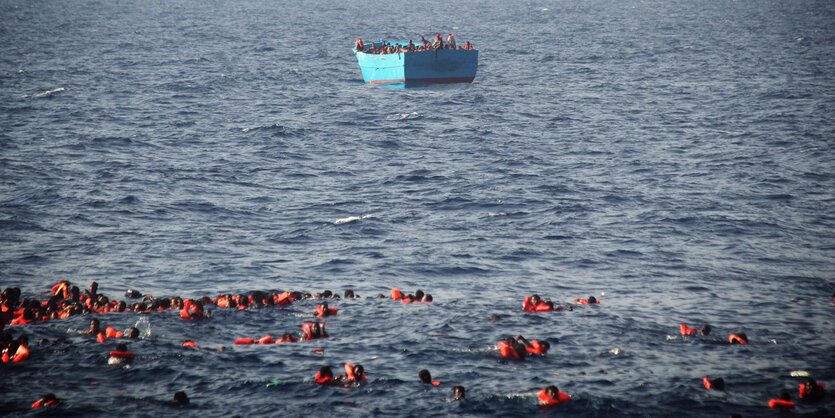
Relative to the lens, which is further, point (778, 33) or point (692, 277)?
point (778, 33)

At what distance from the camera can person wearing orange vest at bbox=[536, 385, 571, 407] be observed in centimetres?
2088

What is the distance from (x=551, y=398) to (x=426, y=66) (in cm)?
6276

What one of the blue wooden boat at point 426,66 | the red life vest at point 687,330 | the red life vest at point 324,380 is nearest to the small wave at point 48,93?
the blue wooden boat at point 426,66

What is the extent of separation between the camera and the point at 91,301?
27875mm

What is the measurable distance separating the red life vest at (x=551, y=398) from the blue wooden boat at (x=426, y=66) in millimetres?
61031

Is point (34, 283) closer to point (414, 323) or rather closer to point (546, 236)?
point (414, 323)

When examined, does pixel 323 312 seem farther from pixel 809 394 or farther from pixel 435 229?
pixel 809 394

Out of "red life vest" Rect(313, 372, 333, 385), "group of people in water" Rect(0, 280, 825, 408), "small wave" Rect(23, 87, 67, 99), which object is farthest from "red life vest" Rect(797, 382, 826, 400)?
"small wave" Rect(23, 87, 67, 99)

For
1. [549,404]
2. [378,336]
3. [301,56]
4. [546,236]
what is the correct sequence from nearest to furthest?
[549,404] < [378,336] < [546,236] < [301,56]

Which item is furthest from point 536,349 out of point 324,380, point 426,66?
point 426,66

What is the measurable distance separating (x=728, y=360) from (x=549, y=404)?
22.4 feet

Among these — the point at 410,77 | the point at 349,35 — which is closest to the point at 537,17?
the point at 349,35

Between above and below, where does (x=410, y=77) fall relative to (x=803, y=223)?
above

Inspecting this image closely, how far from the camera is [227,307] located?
28266mm
